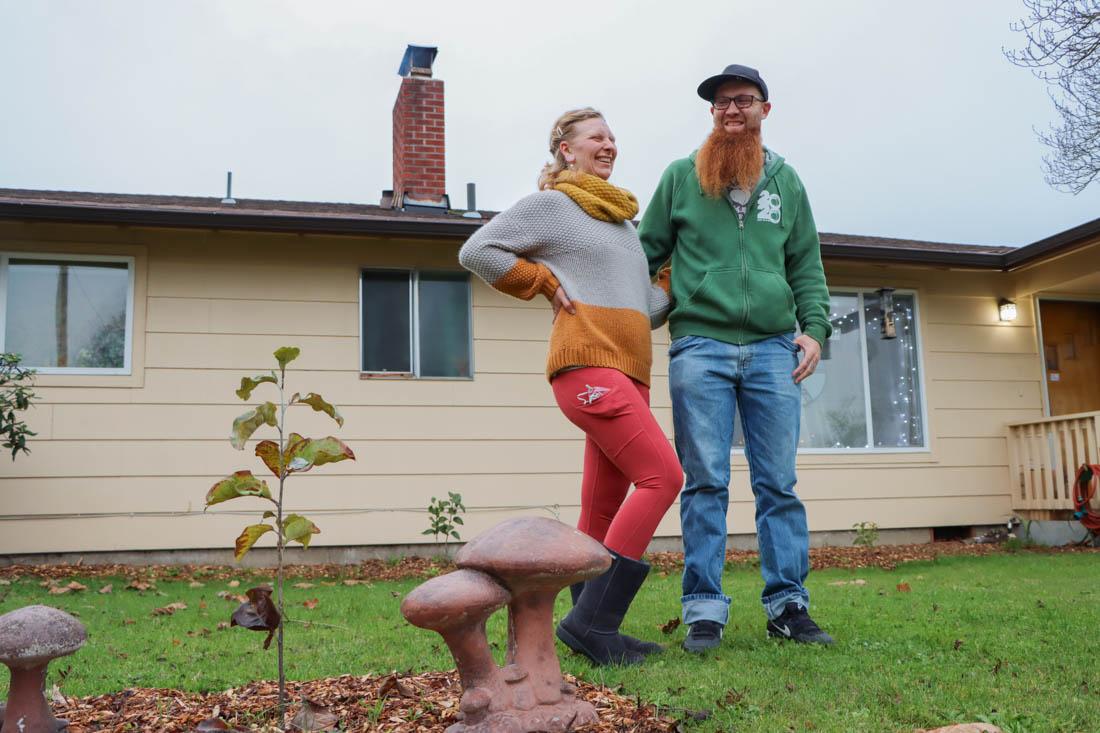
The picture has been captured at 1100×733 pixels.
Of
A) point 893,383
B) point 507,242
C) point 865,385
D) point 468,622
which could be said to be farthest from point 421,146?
point 468,622

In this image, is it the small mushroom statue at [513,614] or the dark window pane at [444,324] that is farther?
the dark window pane at [444,324]

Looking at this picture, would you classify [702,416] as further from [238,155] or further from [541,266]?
[238,155]

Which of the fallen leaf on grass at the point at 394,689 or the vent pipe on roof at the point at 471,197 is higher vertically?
the vent pipe on roof at the point at 471,197

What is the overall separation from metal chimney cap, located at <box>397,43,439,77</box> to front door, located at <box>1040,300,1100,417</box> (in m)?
7.35

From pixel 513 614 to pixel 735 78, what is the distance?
2.26m

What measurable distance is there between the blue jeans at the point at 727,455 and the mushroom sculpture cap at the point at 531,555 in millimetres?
1339

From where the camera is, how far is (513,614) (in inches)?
91.0

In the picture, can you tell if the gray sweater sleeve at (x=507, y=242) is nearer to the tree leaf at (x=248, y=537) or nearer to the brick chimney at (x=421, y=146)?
the tree leaf at (x=248, y=537)

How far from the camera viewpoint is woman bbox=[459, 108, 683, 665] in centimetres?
305

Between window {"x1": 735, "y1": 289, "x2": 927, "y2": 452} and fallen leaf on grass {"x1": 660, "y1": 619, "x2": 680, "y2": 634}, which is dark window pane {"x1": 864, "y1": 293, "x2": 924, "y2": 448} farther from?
fallen leaf on grass {"x1": 660, "y1": 619, "x2": 680, "y2": 634}

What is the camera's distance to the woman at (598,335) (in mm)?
3047

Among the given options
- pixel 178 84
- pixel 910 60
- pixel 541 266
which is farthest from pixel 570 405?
pixel 178 84

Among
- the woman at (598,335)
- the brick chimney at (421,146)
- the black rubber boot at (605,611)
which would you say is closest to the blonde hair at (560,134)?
the woman at (598,335)

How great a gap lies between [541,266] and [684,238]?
77cm
